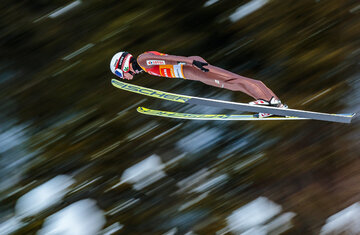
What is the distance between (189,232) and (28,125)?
2.79m

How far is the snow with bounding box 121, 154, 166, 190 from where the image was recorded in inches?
328

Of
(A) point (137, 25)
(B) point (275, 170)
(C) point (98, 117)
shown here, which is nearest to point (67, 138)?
(C) point (98, 117)

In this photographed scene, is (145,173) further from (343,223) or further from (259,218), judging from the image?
(343,223)

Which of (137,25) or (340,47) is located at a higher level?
(137,25)

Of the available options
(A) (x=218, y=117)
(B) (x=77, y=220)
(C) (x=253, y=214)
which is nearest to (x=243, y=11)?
(A) (x=218, y=117)

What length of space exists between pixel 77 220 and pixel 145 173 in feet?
3.82

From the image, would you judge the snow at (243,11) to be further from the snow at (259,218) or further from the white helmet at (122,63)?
the snow at (259,218)

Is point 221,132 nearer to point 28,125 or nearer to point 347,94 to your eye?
point 347,94

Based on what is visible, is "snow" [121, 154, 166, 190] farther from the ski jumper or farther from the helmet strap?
the ski jumper

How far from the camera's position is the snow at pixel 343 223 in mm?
7520

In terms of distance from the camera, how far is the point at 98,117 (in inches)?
336

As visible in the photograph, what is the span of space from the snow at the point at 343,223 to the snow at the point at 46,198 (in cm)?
353

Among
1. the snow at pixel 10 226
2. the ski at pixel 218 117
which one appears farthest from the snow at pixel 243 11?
the snow at pixel 10 226

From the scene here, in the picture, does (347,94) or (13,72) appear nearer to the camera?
(347,94)
